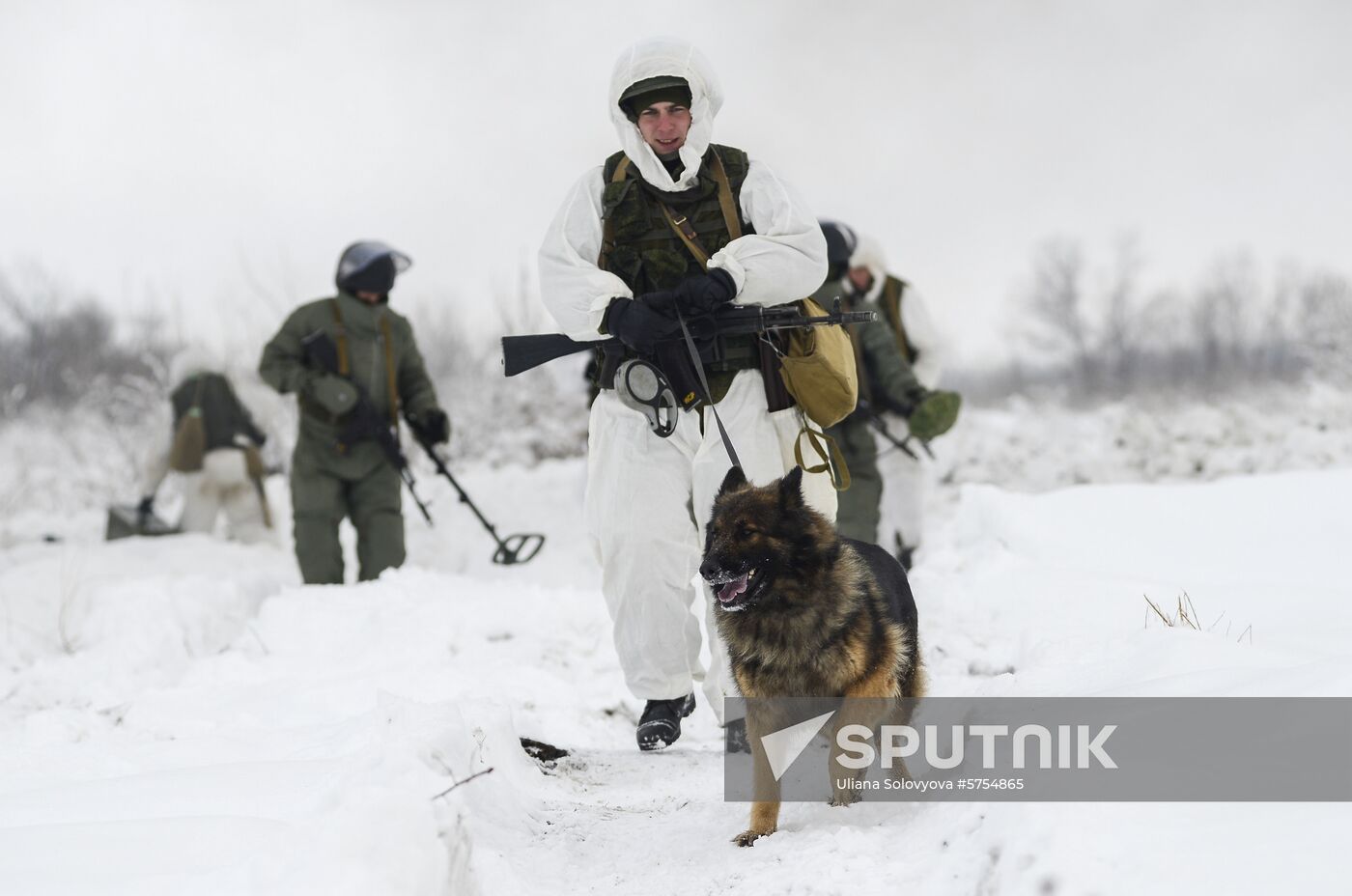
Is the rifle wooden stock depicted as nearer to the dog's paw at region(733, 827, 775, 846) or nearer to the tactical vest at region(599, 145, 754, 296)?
the tactical vest at region(599, 145, 754, 296)

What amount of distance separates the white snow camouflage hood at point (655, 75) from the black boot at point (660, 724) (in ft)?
6.76

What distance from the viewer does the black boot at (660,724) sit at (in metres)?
4.08

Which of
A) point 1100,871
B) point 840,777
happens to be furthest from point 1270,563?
point 1100,871

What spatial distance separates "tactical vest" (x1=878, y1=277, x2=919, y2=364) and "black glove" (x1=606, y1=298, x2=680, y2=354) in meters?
4.20

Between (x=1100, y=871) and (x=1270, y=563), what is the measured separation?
172 inches

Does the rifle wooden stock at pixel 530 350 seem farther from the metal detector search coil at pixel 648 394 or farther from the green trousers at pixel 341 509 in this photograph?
the green trousers at pixel 341 509

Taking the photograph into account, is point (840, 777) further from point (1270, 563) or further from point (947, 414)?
point (947, 414)

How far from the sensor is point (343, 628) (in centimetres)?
594

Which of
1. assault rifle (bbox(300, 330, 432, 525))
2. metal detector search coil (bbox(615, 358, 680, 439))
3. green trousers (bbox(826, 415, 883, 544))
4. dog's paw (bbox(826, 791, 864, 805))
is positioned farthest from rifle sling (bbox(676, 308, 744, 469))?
assault rifle (bbox(300, 330, 432, 525))

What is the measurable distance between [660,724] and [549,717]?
0.90m

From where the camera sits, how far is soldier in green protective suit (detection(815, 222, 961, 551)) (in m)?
6.78

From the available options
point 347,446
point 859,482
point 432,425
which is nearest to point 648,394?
point 859,482

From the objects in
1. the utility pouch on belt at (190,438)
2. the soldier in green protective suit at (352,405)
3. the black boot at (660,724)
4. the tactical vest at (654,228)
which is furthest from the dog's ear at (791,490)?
the utility pouch on belt at (190,438)

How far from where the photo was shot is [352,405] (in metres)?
6.79
